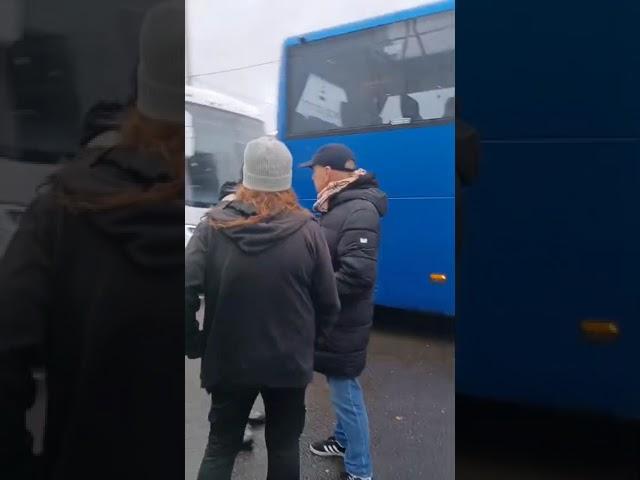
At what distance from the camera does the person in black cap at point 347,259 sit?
1207 millimetres

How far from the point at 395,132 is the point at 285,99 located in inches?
10.5

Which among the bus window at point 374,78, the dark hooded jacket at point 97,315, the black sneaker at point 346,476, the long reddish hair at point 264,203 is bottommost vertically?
the black sneaker at point 346,476

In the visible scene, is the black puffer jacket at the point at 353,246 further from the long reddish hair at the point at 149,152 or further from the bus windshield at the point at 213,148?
the long reddish hair at the point at 149,152

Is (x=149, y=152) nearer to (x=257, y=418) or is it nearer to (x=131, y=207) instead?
(x=131, y=207)

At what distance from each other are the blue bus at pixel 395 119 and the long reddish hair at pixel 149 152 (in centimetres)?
26

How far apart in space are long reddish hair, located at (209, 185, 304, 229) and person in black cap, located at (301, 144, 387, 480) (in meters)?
0.07

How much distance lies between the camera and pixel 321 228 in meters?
1.21
